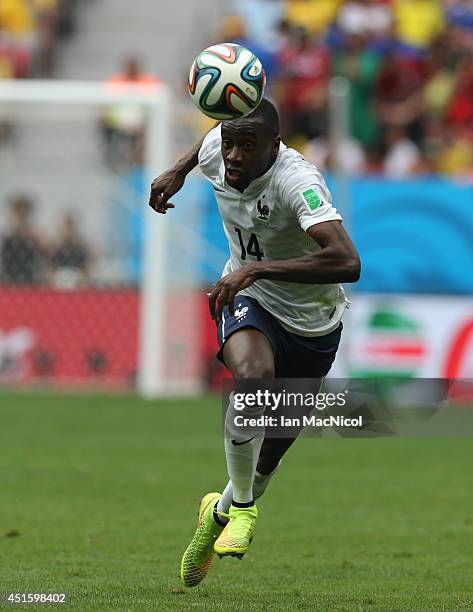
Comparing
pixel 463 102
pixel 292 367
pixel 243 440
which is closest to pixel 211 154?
pixel 292 367

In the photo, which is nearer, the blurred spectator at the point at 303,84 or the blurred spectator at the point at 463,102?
the blurred spectator at the point at 303,84

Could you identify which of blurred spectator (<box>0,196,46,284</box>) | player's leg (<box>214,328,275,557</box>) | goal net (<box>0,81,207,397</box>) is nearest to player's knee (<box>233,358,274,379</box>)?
player's leg (<box>214,328,275,557</box>)

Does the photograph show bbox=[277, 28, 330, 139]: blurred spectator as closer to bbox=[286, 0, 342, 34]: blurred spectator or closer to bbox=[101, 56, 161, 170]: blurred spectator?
bbox=[286, 0, 342, 34]: blurred spectator

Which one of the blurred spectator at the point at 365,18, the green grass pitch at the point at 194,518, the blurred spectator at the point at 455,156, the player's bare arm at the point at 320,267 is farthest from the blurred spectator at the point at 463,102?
the player's bare arm at the point at 320,267

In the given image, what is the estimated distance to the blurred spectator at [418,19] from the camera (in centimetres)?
2081

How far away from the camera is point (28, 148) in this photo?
17.2 metres

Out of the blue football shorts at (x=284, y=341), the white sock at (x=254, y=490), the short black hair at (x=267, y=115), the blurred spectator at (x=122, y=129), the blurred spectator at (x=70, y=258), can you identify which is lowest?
the blurred spectator at (x=70, y=258)

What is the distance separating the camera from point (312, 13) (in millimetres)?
21844

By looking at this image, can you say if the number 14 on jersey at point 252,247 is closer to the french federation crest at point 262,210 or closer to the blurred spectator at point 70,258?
the french federation crest at point 262,210

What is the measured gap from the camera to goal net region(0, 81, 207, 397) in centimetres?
1684

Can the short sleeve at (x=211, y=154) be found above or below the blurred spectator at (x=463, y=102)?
above

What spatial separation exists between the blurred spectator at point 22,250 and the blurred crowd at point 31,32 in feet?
14.8

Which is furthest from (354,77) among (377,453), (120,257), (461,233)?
(377,453)

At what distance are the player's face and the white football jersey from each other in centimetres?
8
